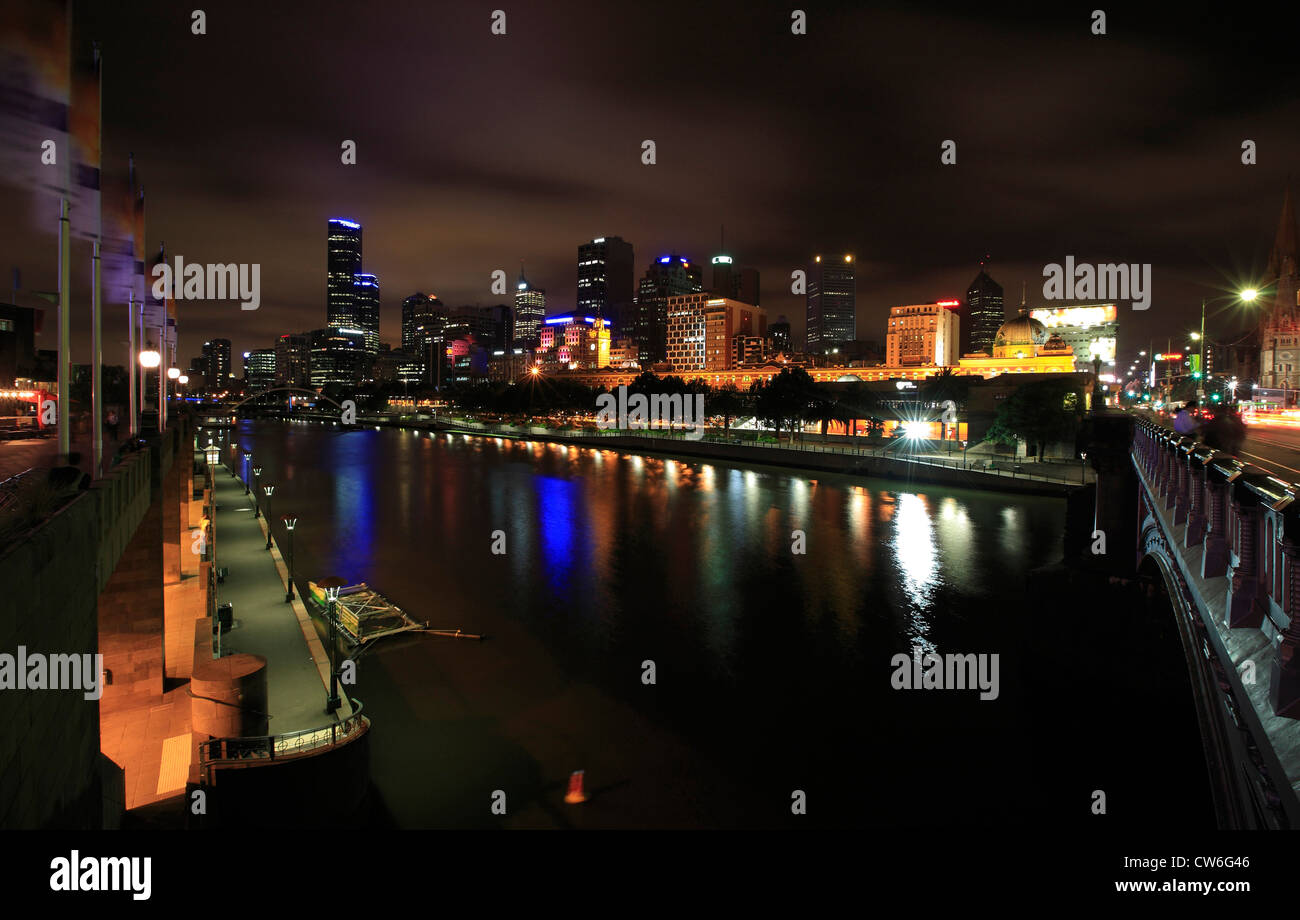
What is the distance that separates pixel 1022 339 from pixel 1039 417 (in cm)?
4505

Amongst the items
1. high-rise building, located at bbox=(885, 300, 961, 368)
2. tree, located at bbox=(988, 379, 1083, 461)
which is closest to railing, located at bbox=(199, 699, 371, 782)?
tree, located at bbox=(988, 379, 1083, 461)

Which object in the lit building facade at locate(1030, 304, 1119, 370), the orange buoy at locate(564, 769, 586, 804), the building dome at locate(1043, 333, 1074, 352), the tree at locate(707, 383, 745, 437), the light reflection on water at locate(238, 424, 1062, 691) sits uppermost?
the lit building facade at locate(1030, 304, 1119, 370)

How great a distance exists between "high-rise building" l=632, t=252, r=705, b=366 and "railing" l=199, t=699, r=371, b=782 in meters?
A: 173

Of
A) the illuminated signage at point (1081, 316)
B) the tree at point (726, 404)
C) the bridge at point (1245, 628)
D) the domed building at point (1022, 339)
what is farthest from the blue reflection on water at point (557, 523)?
the illuminated signage at point (1081, 316)

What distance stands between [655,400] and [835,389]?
23.1 m

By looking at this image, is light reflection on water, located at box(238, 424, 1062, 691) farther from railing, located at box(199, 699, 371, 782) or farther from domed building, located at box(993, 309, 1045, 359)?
domed building, located at box(993, 309, 1045, 359)

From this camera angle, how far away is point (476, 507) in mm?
38062

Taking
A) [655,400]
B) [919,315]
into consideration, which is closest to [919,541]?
[655,400]

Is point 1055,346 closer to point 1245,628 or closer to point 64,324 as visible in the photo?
point 1245,628

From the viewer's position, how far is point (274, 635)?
1467 centimetres

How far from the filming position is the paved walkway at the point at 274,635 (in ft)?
36.0

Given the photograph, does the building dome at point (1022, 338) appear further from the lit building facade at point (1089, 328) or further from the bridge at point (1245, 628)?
the bridge at point (1245, 628)

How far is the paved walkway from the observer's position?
11.0m
